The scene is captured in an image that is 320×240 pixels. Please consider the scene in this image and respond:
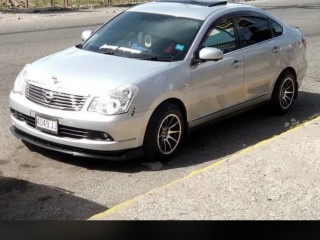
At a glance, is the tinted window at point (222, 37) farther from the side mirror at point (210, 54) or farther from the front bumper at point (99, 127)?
the front bumper at point (99, 127)

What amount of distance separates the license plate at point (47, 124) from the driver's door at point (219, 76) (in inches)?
61.9

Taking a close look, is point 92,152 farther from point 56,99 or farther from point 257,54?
point 257,54

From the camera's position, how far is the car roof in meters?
6.63

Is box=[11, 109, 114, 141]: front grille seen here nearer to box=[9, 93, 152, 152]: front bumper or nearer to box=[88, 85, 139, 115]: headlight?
box=[9, 93, 152, 152]: front bumper

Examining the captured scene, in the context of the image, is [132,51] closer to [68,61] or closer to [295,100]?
[68,61]

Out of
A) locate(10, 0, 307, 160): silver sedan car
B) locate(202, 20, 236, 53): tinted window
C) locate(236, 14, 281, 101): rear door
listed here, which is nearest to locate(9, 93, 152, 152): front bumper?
locate(10, 0, 307, 160): silver sedan car

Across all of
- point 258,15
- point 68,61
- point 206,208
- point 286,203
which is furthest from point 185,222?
point 258,15

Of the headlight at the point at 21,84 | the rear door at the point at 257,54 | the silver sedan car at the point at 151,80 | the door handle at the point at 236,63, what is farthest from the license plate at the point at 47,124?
the rear door at the point at 257,54

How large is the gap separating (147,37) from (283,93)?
2410 mm

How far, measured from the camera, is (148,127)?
5578 mm

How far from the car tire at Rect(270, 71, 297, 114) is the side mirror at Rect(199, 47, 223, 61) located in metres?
1.74

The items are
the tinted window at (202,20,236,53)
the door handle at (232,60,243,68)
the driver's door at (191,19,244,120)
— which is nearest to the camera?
the driver's door at (191,19,244,120)

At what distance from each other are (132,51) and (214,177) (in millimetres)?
Result: 2051

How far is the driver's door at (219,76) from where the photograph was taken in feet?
20.2
